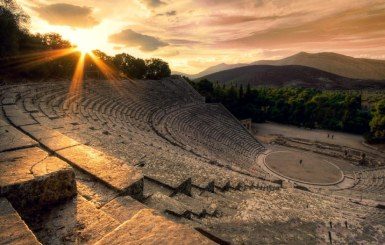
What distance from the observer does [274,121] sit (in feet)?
138

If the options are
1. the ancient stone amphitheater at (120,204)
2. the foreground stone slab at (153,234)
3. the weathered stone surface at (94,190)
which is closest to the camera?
the foreground stone slab at (153,234)

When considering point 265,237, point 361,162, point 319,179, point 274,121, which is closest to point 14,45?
point 265,237

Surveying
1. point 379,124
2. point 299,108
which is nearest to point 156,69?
point 299,108

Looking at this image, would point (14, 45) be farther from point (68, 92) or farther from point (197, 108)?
point (197, 108)

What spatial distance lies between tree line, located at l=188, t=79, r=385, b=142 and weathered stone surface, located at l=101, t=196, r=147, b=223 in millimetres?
36653

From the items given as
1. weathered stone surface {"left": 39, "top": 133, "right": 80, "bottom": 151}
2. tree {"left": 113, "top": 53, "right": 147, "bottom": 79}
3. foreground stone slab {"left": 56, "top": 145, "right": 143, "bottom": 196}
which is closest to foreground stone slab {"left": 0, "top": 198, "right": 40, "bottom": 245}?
foreground stone slab {"left": 56, "top": 145, "right": 143, "bottom": 196}

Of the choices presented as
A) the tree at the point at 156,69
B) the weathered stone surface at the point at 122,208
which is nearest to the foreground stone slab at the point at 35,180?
the weathered stone surface at the point at 122,208

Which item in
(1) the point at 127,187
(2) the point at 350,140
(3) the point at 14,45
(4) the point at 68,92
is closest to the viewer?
(1) the point at 127,187

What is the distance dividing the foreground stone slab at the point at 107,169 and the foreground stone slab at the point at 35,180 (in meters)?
0.57

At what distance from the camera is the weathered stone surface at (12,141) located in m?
2.94

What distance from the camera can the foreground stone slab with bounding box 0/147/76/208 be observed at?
203 cm

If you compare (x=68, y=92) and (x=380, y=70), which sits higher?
(x=380, y=70)

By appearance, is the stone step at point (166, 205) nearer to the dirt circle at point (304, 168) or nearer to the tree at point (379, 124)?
the dirt circle at point (304, 168)

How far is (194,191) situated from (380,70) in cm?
21517
